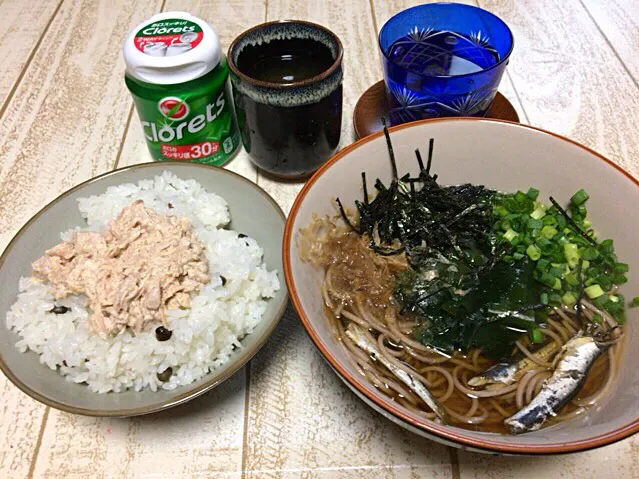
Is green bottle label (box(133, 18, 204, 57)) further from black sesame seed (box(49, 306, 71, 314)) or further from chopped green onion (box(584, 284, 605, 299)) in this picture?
chopped green onion (box(584, 284, 605, 299))

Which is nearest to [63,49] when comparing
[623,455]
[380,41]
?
[380,41]

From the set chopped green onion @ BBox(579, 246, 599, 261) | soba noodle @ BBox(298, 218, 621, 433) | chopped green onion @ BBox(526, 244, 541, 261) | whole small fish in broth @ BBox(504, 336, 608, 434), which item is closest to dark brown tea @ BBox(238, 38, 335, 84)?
soba noodle @ BBox(298, 218, 621, 433)

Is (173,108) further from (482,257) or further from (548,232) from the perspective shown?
(548,232)

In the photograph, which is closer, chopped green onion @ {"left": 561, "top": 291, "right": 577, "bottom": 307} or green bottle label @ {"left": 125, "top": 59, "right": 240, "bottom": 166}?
chopped green onion @ {"left": 561, "top": 291, "right": 577, "bottom": 307}

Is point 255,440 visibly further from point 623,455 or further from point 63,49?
point 63,49

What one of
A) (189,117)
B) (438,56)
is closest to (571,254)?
(438,56)

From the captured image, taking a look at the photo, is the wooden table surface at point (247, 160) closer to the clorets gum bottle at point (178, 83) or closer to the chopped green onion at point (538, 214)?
the clorets gum bottle at point (178, 83)
